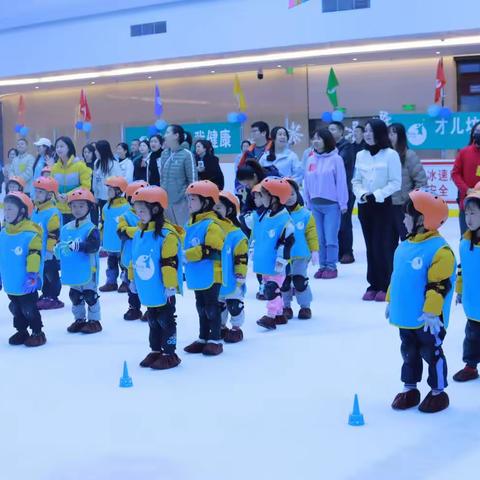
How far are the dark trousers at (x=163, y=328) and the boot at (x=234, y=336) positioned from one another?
0.76m

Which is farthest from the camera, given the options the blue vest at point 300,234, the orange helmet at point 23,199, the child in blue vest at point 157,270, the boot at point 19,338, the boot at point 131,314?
the boot at point 131,314

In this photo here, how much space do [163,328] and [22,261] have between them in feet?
4.29

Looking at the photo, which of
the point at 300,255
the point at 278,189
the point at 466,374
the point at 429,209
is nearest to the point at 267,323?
the point at 300,255

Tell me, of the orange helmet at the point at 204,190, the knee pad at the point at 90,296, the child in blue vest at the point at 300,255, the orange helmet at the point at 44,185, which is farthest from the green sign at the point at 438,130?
the orange helmet at the point at 204,190

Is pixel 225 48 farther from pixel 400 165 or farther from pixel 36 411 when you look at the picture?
pixel 36 411

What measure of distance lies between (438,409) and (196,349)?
192cm

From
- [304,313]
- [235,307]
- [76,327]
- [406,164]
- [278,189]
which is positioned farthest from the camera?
→ [406,164]

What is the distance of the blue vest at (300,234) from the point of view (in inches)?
264

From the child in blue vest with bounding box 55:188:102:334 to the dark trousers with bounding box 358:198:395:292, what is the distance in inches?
94.3

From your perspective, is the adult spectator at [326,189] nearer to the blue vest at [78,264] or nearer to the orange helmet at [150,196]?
the blue vest at [78,264]

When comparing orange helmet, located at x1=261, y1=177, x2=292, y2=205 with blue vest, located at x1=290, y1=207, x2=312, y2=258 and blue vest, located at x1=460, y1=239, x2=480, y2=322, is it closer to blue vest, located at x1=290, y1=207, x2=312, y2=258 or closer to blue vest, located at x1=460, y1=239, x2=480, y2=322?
blue vest, located at x1=290, y1=207, x2=312, y2=258

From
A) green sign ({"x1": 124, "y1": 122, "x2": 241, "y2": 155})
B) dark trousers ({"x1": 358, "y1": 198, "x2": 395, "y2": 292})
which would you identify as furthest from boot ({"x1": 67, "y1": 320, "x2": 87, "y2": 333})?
green sign ({"x1": 124, "y1": 122, "x2": 241, "y2": 155})

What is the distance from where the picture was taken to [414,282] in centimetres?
433

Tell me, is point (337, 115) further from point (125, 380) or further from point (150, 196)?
point (125, 380)
